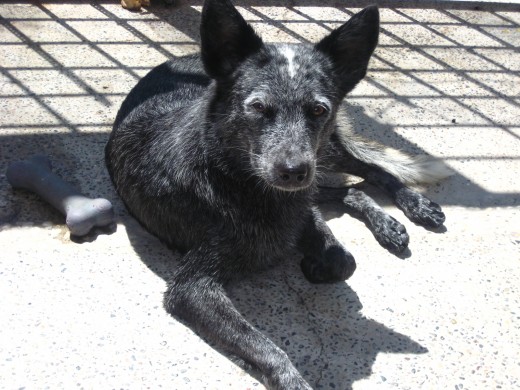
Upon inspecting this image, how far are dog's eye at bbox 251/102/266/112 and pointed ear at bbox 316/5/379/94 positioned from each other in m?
0.44

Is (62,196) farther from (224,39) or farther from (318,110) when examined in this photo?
(318,110)

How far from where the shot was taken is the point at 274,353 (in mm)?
2918

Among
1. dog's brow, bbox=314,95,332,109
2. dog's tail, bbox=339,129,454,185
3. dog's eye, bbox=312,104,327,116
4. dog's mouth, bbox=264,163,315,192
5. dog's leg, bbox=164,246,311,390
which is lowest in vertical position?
dog's leg, bbox=164,246,311,390

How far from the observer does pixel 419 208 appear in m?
3.94

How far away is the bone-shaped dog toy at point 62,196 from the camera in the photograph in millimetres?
3564

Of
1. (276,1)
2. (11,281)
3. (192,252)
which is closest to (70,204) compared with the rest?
(11,281)

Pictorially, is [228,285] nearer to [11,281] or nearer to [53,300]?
[53,300]

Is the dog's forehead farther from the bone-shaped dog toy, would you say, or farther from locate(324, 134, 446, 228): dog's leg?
the bone-shaped dog toy

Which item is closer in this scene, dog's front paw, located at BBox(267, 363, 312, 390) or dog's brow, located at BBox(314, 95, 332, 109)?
dog's front paw, located at BBox(267, 363, 312, 390)

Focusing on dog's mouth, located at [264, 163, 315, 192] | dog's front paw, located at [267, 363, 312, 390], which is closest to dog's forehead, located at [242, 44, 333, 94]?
dog's mouth, located at [264, 163, 315, 192]

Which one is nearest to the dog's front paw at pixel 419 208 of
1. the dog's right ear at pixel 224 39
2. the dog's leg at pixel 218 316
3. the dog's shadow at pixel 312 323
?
the dog's shadow at pixel 312 323

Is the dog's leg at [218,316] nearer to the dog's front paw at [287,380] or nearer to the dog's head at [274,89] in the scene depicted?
the dog's front paw at [287,380]

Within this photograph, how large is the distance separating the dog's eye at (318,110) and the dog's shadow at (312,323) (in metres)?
0.88

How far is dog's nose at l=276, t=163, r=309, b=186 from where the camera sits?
117 inches
